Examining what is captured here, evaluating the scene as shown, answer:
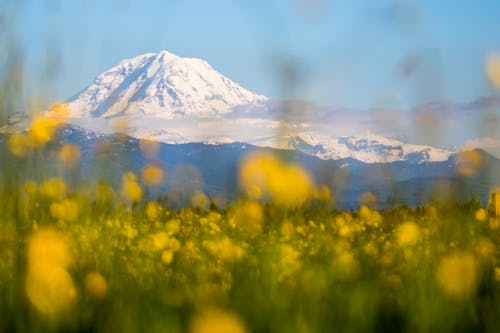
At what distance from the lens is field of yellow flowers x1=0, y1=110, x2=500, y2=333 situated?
8.06 ft

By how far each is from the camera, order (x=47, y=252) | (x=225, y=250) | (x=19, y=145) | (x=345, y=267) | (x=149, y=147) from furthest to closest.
→ (x=225, y=250), (x=345, y=267), (x=149, y=147), (x=19, y=145), (x=47, y=252)

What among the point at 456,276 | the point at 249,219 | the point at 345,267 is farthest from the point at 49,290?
the point at 249,219

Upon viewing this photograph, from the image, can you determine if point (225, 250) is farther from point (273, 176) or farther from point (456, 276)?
point (456, 276)

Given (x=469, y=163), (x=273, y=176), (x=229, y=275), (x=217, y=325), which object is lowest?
(x=229, y=275)

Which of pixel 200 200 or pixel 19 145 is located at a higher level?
pixel 19 145

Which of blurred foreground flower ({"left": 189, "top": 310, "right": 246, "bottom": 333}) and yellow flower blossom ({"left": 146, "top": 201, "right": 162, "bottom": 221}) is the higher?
blurred foreground flower ({"left": 189, "top": 310, "right": 246, "bottom": 333})

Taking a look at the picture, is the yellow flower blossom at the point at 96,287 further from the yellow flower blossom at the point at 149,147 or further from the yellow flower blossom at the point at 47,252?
the yellow flower blossom at the point at 149,147

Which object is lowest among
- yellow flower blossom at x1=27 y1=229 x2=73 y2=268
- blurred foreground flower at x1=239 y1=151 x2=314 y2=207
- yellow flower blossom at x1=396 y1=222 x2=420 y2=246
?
yellow flower blossom at x1=396 y1=222 x2=420 y2=246

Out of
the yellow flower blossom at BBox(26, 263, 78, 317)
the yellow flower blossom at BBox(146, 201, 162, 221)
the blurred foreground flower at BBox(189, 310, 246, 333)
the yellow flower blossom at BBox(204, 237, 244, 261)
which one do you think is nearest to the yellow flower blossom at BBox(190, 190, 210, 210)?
the yellow flower blossom at BBox(146, 201, 162, 221)

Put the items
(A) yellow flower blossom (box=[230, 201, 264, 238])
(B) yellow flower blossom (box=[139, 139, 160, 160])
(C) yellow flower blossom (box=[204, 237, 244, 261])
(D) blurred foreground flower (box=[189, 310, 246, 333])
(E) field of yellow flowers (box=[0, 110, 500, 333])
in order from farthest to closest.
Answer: (A) yellow flower blossom (box=[230, 201, 264, 238])
(C) yellow flower blossom (box=[204, 237, 244, 261])
(B) yellow flower blossom (box=[139, 139, 160, 160])
(E) field of yellow flowers (box=[0, 110, 500, 333])
(D) blurred foreground flower (box=[189, 310, 246, 333])

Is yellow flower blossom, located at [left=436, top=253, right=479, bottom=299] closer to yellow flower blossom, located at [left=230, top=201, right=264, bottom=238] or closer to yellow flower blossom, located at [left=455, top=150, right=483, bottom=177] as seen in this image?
yellow flower blossom, located at [left=455, top=150, right=483, bottom=177]

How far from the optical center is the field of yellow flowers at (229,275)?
246cm

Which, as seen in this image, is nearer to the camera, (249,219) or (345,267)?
(345,267)

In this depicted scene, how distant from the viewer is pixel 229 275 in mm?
3270
